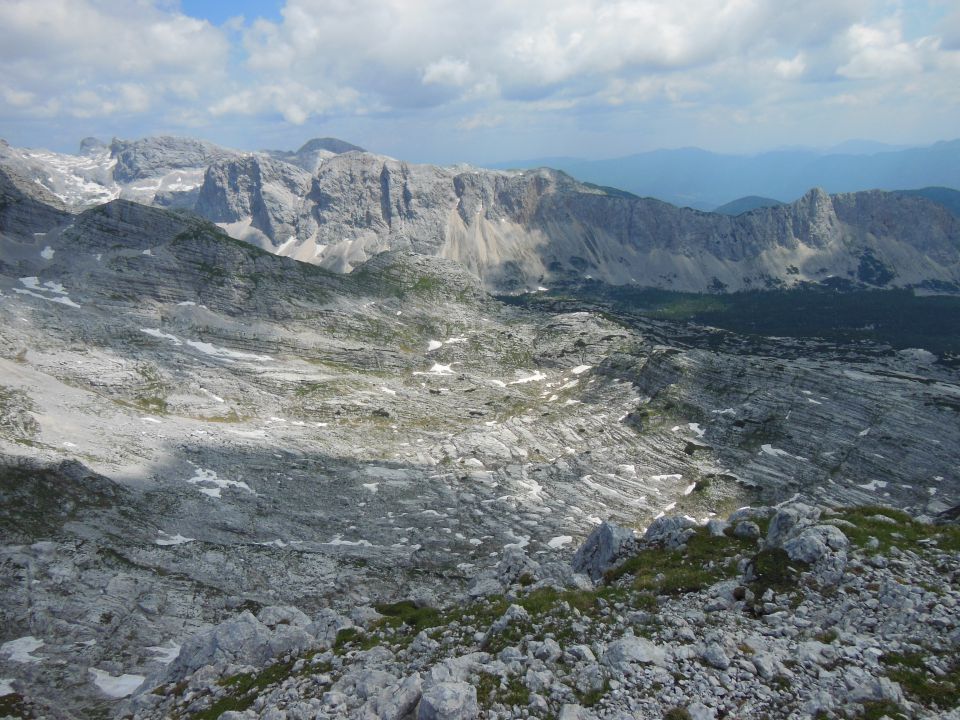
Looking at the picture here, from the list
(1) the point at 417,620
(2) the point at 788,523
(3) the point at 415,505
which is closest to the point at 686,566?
(2) the point at 788,523

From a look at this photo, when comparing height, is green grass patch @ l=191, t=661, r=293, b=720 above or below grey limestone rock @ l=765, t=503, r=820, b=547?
below

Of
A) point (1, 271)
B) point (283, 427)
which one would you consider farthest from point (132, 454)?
point (1, 271)

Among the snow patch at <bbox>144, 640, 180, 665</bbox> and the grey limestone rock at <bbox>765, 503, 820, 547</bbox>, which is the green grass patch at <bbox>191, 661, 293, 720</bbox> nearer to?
the snow patch at <bbox>144, 640, 180, 665</bbox>

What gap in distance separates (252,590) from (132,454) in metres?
36.5

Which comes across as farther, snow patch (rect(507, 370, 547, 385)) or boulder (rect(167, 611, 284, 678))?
snow patch (rect(507, 370, 547, 385))

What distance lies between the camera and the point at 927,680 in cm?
1919

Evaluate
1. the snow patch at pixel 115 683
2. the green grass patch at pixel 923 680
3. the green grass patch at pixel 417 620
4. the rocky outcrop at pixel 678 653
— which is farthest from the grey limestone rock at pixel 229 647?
the green grass patch at pixel 923 680

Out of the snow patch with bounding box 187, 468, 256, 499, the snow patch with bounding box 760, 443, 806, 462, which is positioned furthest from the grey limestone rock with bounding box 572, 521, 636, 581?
the snow patch with bounding box 760, 443, 806, 462

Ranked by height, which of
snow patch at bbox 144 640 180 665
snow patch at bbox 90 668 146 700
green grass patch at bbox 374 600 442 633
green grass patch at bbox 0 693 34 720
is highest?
green grass patch at bbox 374 600 442 633

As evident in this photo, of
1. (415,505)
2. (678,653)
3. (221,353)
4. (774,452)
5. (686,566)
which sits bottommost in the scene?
(774,452)

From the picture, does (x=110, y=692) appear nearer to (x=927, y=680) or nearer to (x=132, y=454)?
(x=927, y=680)

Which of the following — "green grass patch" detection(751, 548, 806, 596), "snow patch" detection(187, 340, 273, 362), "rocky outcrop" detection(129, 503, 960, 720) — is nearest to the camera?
"rocky outcrop" detection(129, 503, 960, 720)

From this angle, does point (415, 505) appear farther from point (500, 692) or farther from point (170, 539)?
point (500, 692)

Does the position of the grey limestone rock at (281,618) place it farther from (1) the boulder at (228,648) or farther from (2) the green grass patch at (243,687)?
(2) the green grass patch at (243,687)
